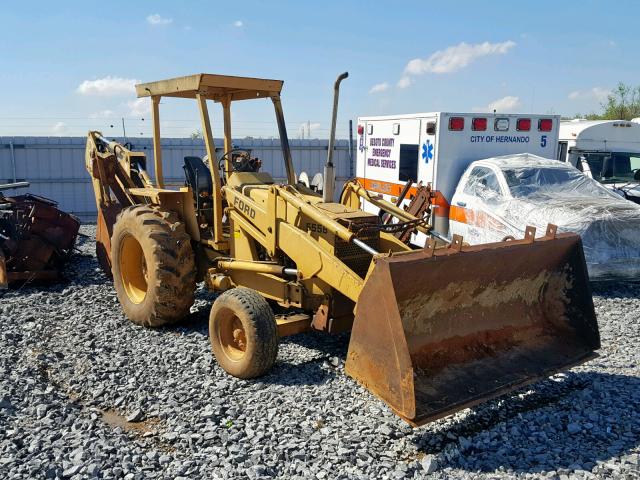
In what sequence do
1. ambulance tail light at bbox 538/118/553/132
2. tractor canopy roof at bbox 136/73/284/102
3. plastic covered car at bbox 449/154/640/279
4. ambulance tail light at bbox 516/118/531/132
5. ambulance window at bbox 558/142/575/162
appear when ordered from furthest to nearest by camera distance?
ambulance window at bbox 558/142/575/162 < ambulance tail light at bbox 538/118/553/132 < ambulance tail light at bbox 516/118/531/132 < plastic covered car at bbox 449/154/640/279 < tractor canopy roof at bbox 136/73/284/102

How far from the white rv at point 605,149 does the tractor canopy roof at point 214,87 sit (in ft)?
25.9

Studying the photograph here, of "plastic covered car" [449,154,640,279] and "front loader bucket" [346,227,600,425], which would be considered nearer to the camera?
"front loader bucket" [346,227,600,425]

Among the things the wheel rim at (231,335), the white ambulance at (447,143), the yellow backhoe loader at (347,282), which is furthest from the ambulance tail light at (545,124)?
the wheel rim at (231,335)

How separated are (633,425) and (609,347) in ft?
6.22

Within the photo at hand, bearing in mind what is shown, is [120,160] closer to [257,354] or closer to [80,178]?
[257,354]

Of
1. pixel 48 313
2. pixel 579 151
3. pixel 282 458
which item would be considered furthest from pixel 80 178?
pixel 282 458

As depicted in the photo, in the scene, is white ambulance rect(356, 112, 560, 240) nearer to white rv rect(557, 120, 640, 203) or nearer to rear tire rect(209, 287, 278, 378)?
white rv rect(557, 120, 640, 203)

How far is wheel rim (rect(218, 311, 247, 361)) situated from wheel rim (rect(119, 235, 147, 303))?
1830 millimetres

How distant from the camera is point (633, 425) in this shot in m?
4.13

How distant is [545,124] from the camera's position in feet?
32.3

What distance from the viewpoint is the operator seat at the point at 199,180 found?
6590 mm

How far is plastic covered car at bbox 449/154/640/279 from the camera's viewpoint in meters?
→ 7.48

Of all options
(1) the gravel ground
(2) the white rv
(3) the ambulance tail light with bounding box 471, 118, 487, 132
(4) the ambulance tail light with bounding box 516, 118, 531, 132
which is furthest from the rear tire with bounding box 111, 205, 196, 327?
(2) the white rv

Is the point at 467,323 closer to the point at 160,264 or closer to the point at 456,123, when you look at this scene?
the point at 160,264
